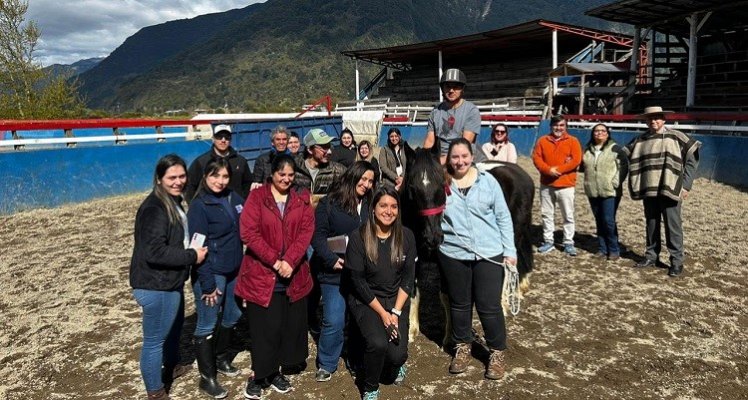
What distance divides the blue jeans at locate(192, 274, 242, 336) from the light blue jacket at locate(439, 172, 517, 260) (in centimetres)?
159

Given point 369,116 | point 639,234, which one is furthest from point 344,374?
point 369,116

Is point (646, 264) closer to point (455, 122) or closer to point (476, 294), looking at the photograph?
point (455, 122)

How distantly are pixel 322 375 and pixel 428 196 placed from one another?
1.56 m

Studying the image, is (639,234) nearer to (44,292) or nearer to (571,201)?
(571,201)

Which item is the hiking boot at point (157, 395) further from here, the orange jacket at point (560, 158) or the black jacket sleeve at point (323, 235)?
the orange jacket at point (560, 158)

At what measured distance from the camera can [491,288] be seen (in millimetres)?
3281

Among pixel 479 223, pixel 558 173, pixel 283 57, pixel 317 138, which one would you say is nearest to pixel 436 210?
pixel 479 223

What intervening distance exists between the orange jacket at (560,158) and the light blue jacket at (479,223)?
10.1 feet

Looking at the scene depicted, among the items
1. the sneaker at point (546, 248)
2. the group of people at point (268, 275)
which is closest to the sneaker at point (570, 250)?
the sneaker at point (546, 248)

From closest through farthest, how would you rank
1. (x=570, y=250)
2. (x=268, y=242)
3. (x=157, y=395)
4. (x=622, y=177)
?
1. (x=157, y=395)
2. (x=268, y=242)
3. (x=622, y=177)
4. (x=570, y=250)

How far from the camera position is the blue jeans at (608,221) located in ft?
19.3

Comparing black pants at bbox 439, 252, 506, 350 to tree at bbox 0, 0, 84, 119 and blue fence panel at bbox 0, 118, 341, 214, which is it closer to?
blue fence panel at bbox 0, 118, 341, 214

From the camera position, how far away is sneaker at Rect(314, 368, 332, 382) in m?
3.45

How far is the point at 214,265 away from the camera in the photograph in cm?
309
